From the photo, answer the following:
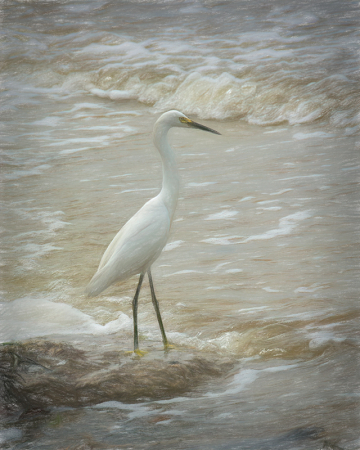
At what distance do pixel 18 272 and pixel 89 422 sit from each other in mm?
812

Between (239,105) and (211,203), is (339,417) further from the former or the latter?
(239,105)

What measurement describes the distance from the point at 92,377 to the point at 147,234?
46 cm

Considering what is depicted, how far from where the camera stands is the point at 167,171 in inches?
77.5

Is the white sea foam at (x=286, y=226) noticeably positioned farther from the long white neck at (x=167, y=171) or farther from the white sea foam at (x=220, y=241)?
the long white neck at (x=167, y=171)

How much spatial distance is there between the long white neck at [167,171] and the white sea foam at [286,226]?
2.16 ft

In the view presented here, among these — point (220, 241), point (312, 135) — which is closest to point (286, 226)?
point (220, 241)

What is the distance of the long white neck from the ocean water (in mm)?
488

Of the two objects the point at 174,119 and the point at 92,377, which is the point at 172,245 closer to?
the point at 174,119

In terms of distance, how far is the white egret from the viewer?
1.92m

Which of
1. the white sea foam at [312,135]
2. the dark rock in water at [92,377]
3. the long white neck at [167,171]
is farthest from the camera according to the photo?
the white sea foam at [312,135]

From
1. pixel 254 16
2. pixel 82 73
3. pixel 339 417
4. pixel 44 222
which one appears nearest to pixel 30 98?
pixel 82 73

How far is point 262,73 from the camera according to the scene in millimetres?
2650

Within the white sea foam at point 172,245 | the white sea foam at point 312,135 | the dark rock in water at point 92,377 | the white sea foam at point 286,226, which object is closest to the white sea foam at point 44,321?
the dark rock in water at point 92,377

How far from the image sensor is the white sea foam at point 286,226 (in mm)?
2523
